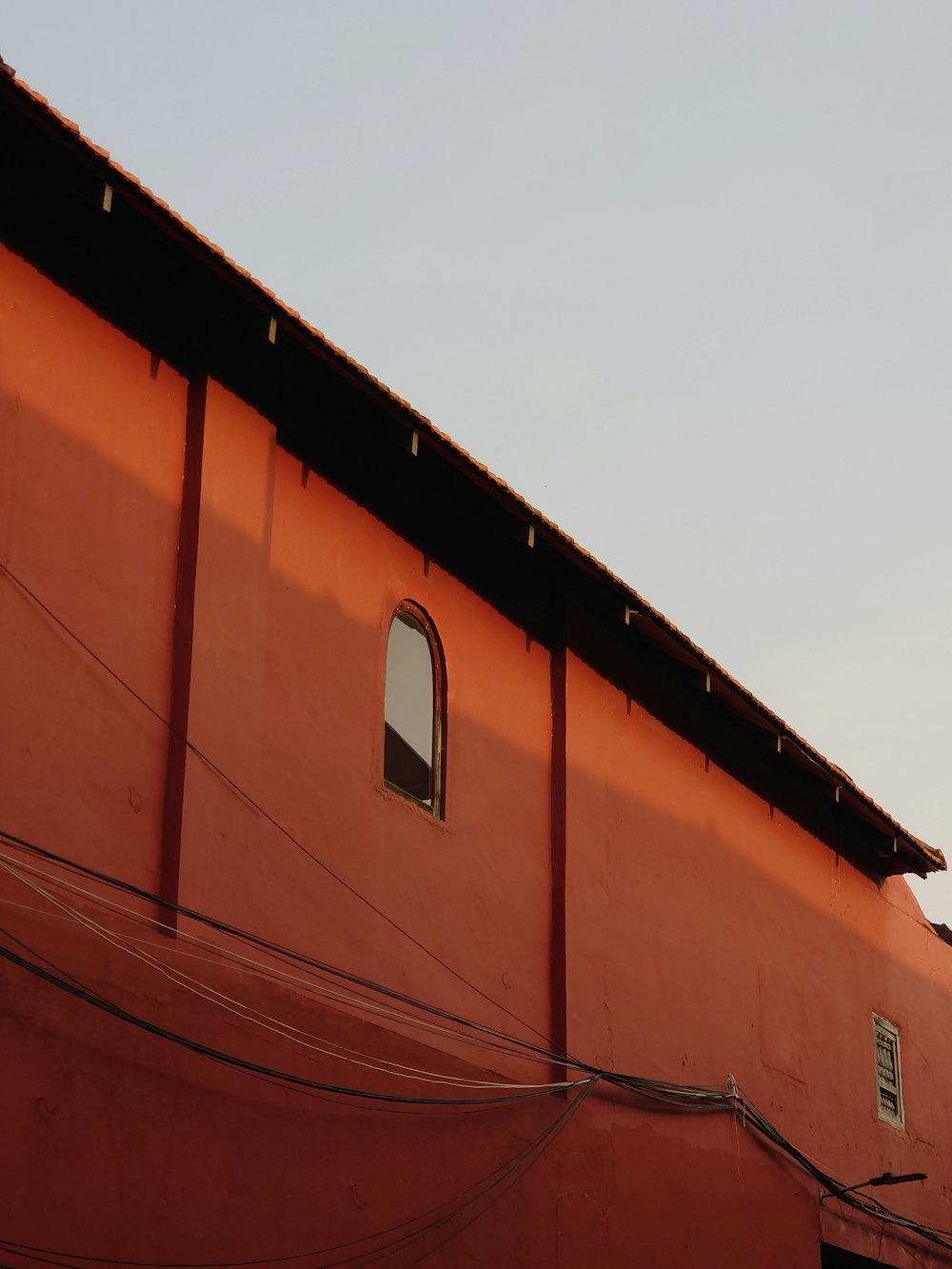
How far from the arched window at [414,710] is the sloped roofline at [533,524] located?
1.15 metres

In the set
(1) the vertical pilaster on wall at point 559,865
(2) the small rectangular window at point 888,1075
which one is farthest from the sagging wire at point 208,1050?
(2) the small rectangular window at point 888,1075

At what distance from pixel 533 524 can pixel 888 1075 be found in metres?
8.20

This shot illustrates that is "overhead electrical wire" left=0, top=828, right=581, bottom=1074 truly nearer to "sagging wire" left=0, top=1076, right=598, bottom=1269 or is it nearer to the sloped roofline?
"sagging wire" left=0, top=1076, right=598, bottom=1269

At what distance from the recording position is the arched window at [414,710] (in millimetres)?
12922

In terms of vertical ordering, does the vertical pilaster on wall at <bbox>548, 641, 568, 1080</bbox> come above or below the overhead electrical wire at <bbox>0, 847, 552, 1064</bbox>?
above

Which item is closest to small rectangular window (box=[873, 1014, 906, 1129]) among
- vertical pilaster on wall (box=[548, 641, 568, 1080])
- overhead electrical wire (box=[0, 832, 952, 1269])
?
overhead electrical wire (box=[0, 832, 952, 1269])

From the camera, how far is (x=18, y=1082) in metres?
Result: 9.09

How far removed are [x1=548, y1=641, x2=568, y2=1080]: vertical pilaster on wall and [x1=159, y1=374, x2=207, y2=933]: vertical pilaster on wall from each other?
13.8ft

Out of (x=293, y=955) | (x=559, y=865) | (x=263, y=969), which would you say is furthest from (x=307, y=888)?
(x=559, y=865)

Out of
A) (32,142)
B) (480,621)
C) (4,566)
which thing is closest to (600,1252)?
(480,621)

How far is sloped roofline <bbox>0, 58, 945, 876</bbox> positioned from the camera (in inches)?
406

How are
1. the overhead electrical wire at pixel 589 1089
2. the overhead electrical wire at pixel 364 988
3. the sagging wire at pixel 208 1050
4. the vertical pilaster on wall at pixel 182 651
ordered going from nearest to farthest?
the sagging wire at pixel 208 1050 → the overhead electrical wire at pixel 589 1089 → the overhead electrical wire at pixel 364 988 → the vertical pilaster on wall at pixel 182 651

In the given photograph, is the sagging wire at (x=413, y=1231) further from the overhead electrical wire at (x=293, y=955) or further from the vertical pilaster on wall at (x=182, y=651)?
the vertical pilaster on wall at (x=182, y=651)

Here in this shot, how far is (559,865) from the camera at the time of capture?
46.6 ft
